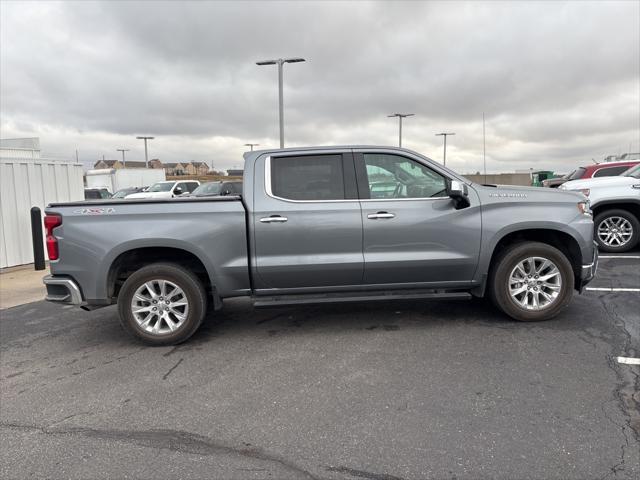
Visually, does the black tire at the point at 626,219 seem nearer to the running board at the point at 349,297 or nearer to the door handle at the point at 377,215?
the running board at the point at 349,297

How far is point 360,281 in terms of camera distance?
4793mm

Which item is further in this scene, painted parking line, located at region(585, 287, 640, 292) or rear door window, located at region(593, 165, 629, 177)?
rear door window, located at region(593, 165, 629, 177)

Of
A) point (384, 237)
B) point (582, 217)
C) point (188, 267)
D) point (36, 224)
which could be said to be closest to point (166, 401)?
point (188, 267)

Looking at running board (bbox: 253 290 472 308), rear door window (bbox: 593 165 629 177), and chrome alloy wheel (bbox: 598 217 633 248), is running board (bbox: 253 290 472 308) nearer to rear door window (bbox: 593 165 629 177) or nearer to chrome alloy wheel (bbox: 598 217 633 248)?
chrome alloy wheel (bbox: 598 217 633 248)

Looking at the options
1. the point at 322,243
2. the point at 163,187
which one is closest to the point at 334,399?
the point at 322,243

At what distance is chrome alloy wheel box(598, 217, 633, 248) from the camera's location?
9.08 m

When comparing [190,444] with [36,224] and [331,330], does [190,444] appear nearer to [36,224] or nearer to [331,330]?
[331,330]

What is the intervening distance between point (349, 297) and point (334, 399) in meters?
1.46

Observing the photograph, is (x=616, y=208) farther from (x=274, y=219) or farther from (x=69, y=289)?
(x=69, y=289)

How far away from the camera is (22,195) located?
32.1ft

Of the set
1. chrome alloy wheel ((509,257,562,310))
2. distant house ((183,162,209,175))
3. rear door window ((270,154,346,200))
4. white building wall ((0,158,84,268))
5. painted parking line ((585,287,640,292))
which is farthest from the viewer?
distant house ((183,162,209,175))

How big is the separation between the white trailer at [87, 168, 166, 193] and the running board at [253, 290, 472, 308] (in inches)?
1242

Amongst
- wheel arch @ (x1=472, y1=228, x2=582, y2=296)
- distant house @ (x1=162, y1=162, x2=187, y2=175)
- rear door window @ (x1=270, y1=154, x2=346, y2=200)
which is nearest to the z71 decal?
rear door window @ (x1=270, y1=154, x2=346, y2=200)

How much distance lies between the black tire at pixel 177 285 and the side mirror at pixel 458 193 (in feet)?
8.83
